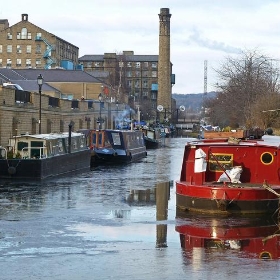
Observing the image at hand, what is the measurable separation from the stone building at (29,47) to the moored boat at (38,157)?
9555cm

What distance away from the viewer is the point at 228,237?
1989cm

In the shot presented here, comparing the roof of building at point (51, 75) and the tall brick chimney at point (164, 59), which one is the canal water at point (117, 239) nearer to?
the roof of building at point (51, 75)

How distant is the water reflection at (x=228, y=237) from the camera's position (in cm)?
1756

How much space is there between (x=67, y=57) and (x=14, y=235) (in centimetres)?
13467

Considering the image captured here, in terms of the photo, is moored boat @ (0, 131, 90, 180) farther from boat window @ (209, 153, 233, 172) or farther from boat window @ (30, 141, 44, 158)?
boat window @ (209, 153, 233, 172)

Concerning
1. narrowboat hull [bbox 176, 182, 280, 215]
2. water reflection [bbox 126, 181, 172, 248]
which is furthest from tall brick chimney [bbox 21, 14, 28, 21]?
narrowboat hull [bbox 176, 182, 280, 215]

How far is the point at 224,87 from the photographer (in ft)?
333

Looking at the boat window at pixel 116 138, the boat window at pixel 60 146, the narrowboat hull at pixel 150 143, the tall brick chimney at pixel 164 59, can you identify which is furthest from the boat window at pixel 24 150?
the tall brick chimney at pixel 164 59

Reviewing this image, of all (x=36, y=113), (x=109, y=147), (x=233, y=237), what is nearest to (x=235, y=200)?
(x=233, y=237)

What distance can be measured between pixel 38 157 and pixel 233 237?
18.2m

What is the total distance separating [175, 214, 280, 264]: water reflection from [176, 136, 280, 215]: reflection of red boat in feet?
1.71

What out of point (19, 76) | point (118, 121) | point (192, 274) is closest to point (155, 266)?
point (192, 274)

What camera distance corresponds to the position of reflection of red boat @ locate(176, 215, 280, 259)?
18031 mm

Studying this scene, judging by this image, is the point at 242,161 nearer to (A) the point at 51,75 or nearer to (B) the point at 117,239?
(B) the point at 117,239
